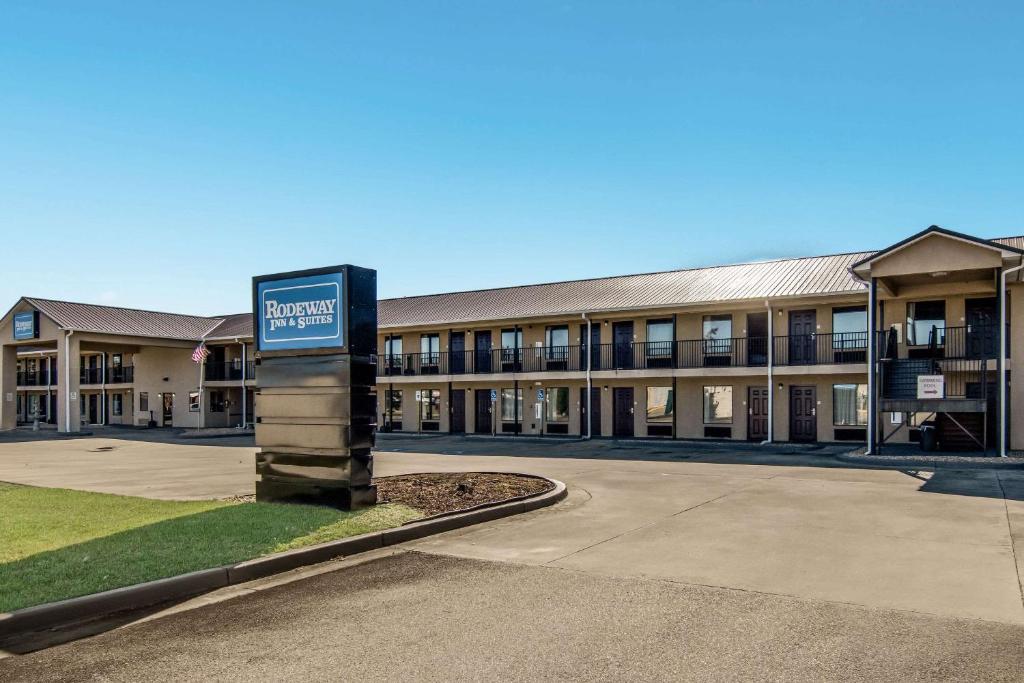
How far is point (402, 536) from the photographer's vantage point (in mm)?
9070

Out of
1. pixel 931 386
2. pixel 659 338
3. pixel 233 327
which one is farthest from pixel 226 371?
pixel 931 386

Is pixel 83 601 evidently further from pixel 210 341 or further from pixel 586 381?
pixel 210 341

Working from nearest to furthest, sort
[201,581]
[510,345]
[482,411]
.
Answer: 1. [201,581]
2. [510,345]
3. [482,411]

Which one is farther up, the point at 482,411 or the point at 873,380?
the point at 873,380

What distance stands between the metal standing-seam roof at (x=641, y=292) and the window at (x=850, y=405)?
3.61 meters

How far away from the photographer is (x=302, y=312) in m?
11.1

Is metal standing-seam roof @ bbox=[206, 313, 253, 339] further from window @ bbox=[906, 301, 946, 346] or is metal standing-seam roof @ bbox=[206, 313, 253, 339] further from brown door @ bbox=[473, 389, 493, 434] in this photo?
window @ bbox=[906, 301, 946, 346]

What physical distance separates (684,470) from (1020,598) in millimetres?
11167

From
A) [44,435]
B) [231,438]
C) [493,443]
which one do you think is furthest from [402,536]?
[44,435]

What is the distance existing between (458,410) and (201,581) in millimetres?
29257

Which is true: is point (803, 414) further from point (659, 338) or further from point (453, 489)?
point (453, 489)

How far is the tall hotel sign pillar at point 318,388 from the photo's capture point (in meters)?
10.5

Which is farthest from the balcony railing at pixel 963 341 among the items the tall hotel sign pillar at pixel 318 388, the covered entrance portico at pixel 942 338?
the tall hotel sign pillar at pixel 318 388

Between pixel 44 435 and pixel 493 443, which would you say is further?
pixel 44 435
